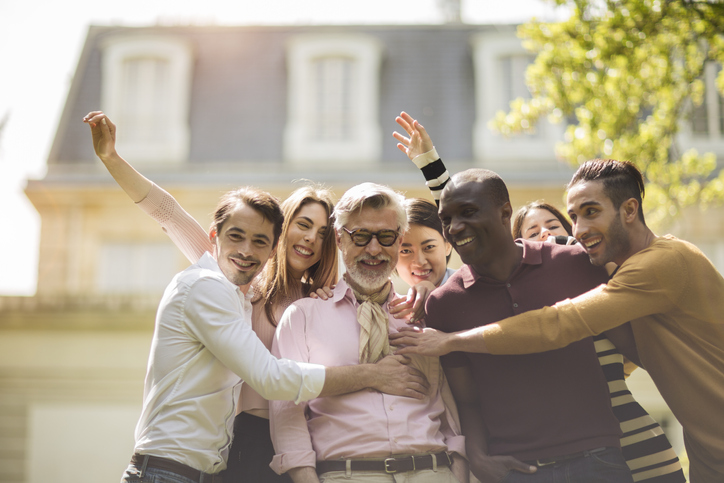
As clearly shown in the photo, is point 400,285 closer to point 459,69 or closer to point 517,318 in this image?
point 459,69

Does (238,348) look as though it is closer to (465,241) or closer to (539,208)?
(465,241)

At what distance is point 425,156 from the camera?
333 cm

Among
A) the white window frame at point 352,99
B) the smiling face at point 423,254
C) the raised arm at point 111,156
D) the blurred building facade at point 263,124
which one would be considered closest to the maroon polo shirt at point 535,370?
the smiling face at point 423,254

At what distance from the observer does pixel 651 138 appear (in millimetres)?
7215

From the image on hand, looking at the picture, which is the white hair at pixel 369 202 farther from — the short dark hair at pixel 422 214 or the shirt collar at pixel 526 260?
the short dark hair at pixel 422 214

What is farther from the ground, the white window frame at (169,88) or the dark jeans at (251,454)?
the white window frame at (169,88)

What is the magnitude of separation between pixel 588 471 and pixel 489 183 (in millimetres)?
1303

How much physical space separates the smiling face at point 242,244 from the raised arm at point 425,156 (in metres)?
0.78

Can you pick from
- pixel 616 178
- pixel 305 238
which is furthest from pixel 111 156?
pixel 616 178

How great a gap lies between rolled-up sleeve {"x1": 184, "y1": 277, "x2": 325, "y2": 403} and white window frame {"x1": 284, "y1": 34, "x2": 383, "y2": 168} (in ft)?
28.9

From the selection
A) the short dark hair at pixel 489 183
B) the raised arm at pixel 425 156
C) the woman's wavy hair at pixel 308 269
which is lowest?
the woman's wavy hair at pixel 308 269

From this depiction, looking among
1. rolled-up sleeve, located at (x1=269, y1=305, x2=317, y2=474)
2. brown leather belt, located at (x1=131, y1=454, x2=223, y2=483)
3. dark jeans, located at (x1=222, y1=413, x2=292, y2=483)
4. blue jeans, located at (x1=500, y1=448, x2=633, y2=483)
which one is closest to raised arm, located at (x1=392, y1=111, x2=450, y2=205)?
rolled-up sleeve, located at (x1=269, y1=305, x2=317, y2=474)

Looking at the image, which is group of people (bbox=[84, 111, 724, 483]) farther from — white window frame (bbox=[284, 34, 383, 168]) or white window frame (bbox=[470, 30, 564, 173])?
white window frame (bbox=[470, 30, 564, 173])

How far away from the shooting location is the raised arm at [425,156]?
322 cm
